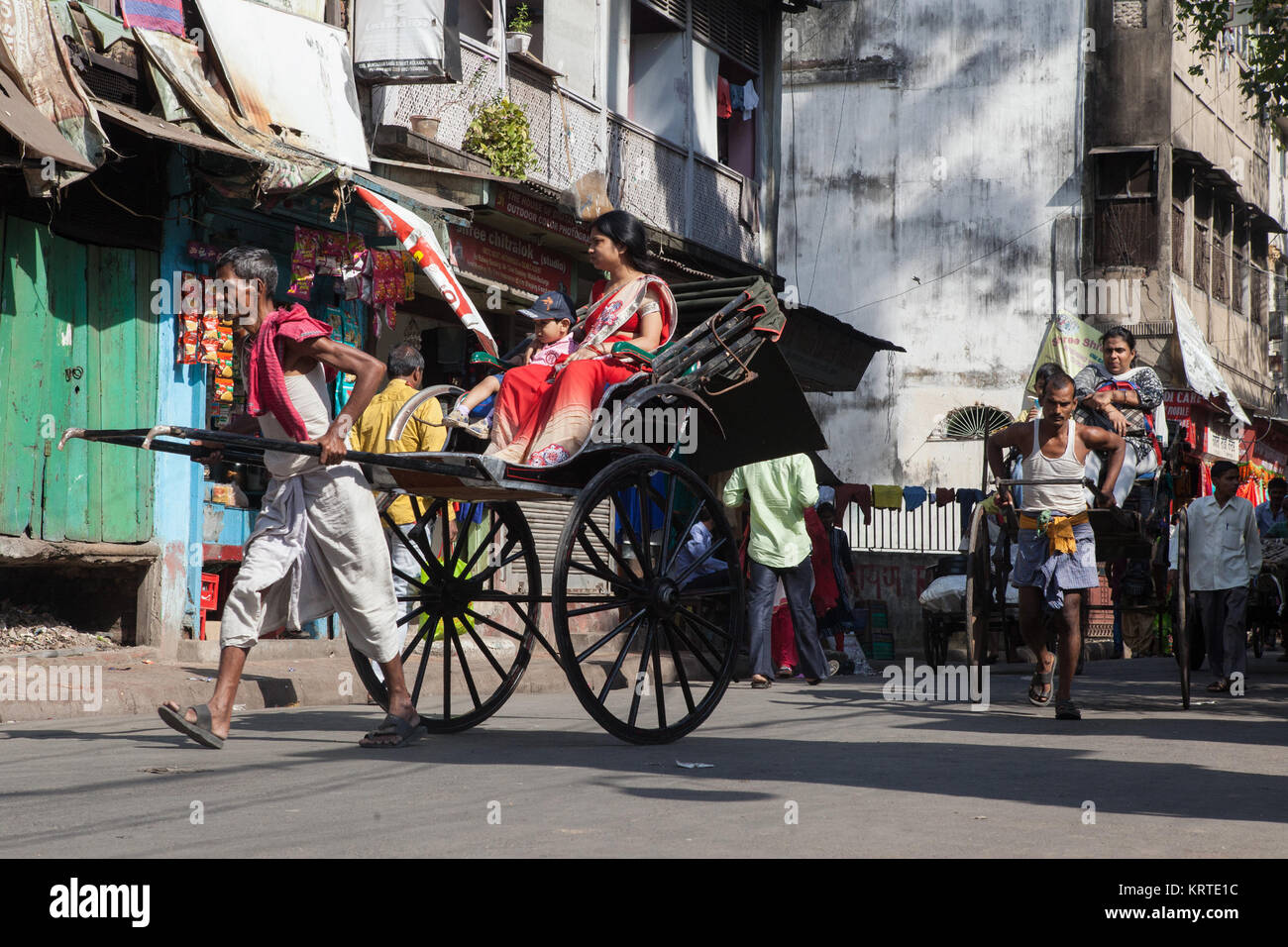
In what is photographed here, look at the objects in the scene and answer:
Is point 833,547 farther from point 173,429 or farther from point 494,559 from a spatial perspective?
point 173,429

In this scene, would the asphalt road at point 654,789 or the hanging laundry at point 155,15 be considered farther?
the hanging laundry at point 155,15

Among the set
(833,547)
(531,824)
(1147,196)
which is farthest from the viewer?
(1147,196)

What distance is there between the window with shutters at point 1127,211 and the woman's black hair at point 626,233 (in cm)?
2220

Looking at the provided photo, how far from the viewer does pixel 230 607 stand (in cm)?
633

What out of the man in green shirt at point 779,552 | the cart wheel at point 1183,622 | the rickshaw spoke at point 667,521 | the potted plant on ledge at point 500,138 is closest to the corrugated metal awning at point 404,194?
the potted plant on ledge at point 500,138

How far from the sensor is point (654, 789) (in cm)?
535

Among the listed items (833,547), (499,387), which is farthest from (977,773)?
(833,547)

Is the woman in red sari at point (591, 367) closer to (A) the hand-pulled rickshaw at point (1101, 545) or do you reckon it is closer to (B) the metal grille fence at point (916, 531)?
(A) the hand-pulled rickshaw at point (1101, 545)

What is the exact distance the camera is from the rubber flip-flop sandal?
20.2 ft

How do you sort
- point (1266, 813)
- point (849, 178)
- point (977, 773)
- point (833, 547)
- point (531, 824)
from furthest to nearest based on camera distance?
point (849, 178)
point (833, 547)
point (977, 773)
point (1266, 813)
point (531, 824)

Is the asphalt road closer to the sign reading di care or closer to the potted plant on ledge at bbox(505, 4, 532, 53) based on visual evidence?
the sign reading di care

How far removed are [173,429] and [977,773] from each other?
3.26 metres

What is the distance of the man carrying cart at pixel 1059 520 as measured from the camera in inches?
340

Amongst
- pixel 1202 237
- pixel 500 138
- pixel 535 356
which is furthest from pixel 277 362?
pixel 1202 237
